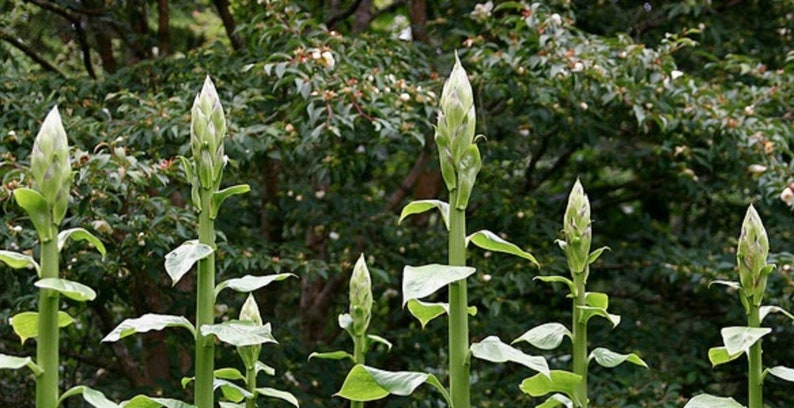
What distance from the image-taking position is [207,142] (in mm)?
1469

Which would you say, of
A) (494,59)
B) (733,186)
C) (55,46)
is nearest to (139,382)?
(55,46)

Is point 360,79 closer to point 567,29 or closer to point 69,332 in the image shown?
point 567,29

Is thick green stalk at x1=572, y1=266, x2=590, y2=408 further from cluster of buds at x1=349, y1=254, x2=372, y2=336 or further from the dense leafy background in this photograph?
the dense leafy background

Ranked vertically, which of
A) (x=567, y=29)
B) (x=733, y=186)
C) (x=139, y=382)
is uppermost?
(x=567, y=29)

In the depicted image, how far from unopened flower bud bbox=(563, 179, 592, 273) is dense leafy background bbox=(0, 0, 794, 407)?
2.37 m

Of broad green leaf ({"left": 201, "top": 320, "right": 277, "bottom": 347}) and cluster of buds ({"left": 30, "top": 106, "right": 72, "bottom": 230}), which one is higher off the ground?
cluster of buds ({"left": 30, "top": 106, "right": 72, "bottom": 230})

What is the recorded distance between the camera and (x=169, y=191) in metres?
4.70

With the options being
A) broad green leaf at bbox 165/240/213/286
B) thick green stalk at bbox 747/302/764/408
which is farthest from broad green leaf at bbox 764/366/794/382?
broad green leaf at bbox 165/240/213/286

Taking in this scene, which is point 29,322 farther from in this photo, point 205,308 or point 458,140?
point 458,140

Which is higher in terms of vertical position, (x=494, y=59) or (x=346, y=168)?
(x=494, y=59)

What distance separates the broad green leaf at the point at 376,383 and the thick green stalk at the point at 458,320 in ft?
0.21

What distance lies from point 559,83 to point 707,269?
1281 mm

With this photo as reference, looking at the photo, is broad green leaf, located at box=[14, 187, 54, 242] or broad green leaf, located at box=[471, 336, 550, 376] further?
broad green leaf, located at box=[471, 336, 550, 376]

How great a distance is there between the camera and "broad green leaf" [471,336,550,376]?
57.1 inches
